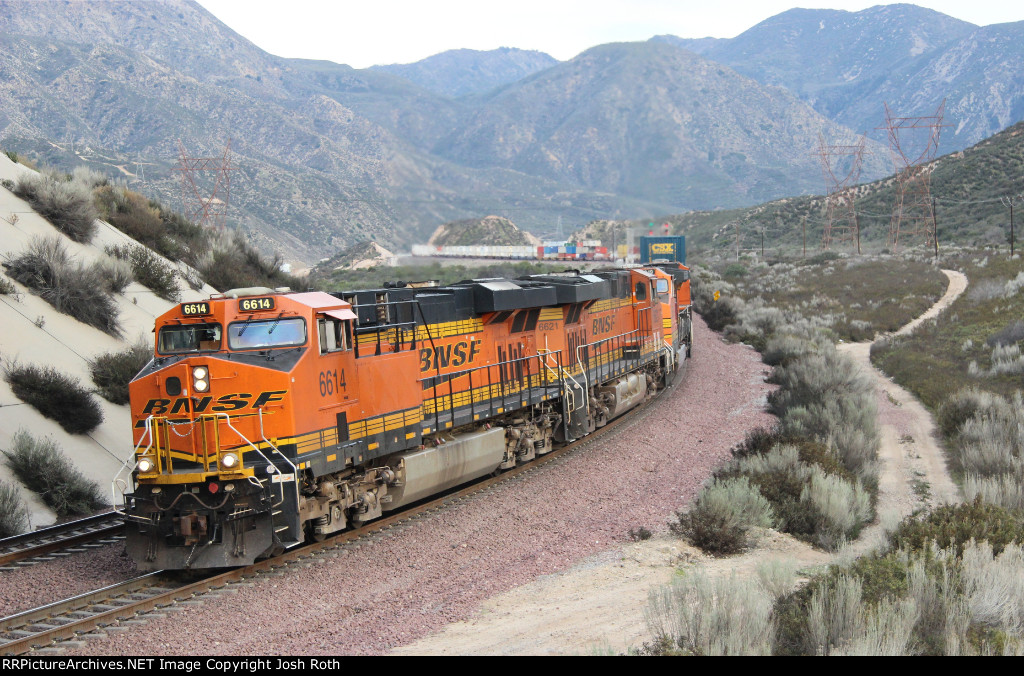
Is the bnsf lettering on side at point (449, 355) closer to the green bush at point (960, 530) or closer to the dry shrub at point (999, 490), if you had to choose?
the green bush at point (960, 530)

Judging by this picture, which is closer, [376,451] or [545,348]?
[376,451]

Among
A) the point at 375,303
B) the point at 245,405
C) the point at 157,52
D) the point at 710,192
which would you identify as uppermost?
the point at 157,52

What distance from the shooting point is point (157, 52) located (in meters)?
158

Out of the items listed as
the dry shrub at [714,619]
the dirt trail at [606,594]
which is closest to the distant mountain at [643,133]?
the dirt trail at [606,594]

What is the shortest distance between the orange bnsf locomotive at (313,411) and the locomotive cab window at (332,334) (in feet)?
0.07

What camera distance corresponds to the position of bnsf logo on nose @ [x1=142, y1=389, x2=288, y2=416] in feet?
31.5

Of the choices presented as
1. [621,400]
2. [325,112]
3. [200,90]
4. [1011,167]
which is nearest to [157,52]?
[200,90]

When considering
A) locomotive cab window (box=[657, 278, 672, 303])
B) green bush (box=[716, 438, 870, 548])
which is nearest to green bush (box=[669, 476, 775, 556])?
green bush (box=[716, 438, 870, 548])

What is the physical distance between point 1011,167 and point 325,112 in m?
73.6

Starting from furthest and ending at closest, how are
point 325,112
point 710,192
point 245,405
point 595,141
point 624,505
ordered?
point 325,112 < point 710,192 < point 595,141 < point 624,505 < point 245,405

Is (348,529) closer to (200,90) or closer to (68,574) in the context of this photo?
(68,574)

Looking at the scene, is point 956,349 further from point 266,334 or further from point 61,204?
point 61,204

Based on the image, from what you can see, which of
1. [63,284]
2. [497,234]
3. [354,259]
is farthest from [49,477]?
[497,234]

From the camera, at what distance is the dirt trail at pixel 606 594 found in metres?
7.47
